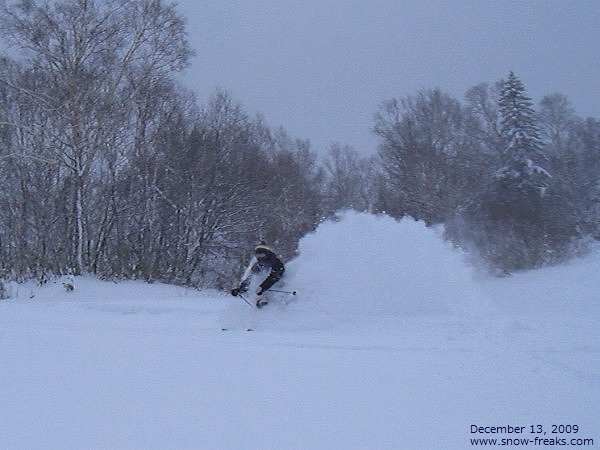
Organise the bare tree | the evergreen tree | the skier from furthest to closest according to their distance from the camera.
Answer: the evergreen tree < the bare tree < the skier

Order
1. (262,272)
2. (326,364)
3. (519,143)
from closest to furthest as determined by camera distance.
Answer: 1. (326,364)
2. (262,272)
3. (519,143)

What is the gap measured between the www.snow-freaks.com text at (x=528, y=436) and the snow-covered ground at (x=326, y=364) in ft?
0.09

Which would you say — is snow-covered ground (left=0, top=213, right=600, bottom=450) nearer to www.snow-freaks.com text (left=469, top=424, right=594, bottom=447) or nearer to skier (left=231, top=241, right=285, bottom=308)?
www.snow-freaks.com text (left=469, top=424, right=594, bottom=447)

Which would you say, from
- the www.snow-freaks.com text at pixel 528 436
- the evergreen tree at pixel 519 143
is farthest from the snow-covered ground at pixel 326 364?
the evergreen tree at pixel 519 143

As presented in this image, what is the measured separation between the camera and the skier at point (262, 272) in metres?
9.87

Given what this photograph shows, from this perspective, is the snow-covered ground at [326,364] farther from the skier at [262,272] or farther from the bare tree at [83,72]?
the bare tree at [83,72]

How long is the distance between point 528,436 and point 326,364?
2.48 m

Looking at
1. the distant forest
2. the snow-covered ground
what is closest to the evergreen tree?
the distant forest

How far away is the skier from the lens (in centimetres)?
987

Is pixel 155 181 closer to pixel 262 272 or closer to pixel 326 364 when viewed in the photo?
pixel 262 272

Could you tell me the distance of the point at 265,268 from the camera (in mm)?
10305

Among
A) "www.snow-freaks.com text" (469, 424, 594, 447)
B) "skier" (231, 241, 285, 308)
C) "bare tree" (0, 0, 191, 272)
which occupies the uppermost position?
"bare tree" (0, 0, 191, 272)

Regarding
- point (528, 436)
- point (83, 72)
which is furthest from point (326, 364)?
point (83, 72)

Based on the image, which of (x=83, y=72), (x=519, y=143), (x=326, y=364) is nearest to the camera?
(x=326, y=364)
